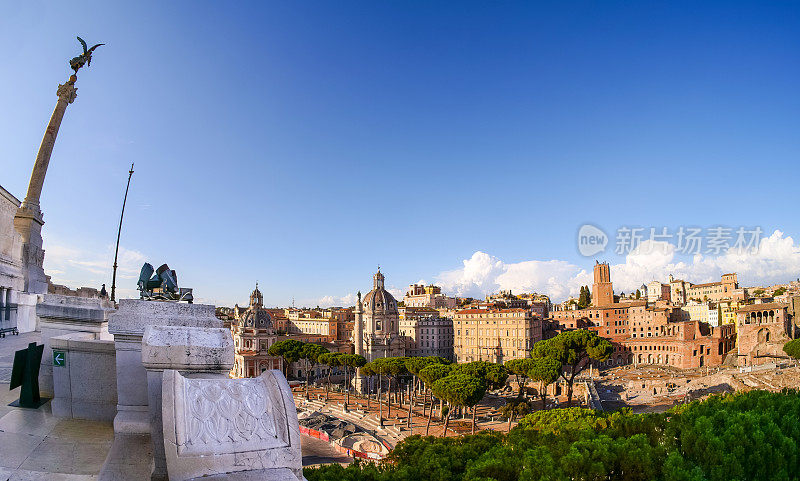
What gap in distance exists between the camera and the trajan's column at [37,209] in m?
28.7

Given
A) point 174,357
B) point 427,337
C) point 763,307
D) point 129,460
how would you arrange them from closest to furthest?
1. point 174,357
2. point 129,460
3. point 763,307
4. point 427,337

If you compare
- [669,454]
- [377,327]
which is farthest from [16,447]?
[377,327]

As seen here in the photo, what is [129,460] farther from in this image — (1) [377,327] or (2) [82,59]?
(1) [377,327]

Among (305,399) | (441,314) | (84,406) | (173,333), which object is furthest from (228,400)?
(441,314)

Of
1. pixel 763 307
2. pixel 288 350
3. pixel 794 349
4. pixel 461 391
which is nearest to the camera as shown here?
pixel 461 391

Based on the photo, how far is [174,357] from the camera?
4.28 metres

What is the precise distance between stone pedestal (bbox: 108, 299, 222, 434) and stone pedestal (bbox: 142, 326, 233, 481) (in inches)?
27.0

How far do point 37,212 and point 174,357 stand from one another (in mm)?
35058

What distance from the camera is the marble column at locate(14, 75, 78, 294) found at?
28.6m

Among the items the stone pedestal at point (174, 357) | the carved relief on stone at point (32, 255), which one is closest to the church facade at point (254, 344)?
the carved relief on stone at point (32, 255)

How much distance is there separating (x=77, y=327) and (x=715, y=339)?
90.2 meters

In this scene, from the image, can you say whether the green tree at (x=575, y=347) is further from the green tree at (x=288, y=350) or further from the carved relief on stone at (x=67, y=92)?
the carved relief on stone at (x=67, y=92)

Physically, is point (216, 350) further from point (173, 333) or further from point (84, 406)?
point (84, 406)

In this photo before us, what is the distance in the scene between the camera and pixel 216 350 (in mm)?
4414
